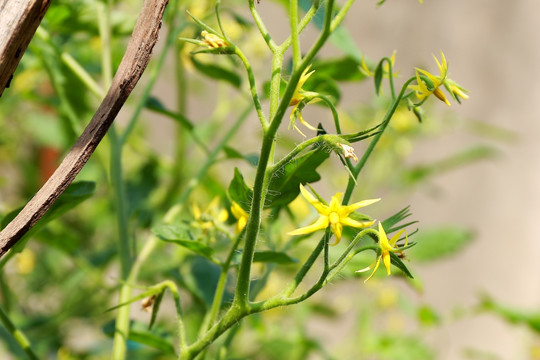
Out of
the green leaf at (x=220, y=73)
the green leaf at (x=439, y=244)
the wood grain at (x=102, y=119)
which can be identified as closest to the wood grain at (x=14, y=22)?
the wood grain at (x=102, y=119)

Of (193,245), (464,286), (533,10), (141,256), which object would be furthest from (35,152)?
(533,10)

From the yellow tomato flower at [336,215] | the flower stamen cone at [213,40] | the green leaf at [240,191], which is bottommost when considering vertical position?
the green leaf at [240,191]

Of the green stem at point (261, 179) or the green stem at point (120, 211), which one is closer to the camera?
the green stem at point (261, 179)

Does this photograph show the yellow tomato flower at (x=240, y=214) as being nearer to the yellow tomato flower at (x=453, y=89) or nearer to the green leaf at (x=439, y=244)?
the yellow tomato flower at (x=453, y=89)

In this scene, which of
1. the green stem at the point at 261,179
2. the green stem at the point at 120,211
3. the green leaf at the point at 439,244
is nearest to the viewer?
Answer: the green stem at the point at 261,179

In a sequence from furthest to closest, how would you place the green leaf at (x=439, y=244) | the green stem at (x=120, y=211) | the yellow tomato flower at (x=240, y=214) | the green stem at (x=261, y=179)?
the green leaf at (x=439, y=244) → the green stem at (x=120, y=211) → the yellow tomato flower at (x=240, y=214) → the green stem at (x=261, y=179)

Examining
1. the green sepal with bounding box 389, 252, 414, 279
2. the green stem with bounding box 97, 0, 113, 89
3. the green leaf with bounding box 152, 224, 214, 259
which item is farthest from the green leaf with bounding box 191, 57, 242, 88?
the green sepal with bounding box 389, 252, 414, 279
